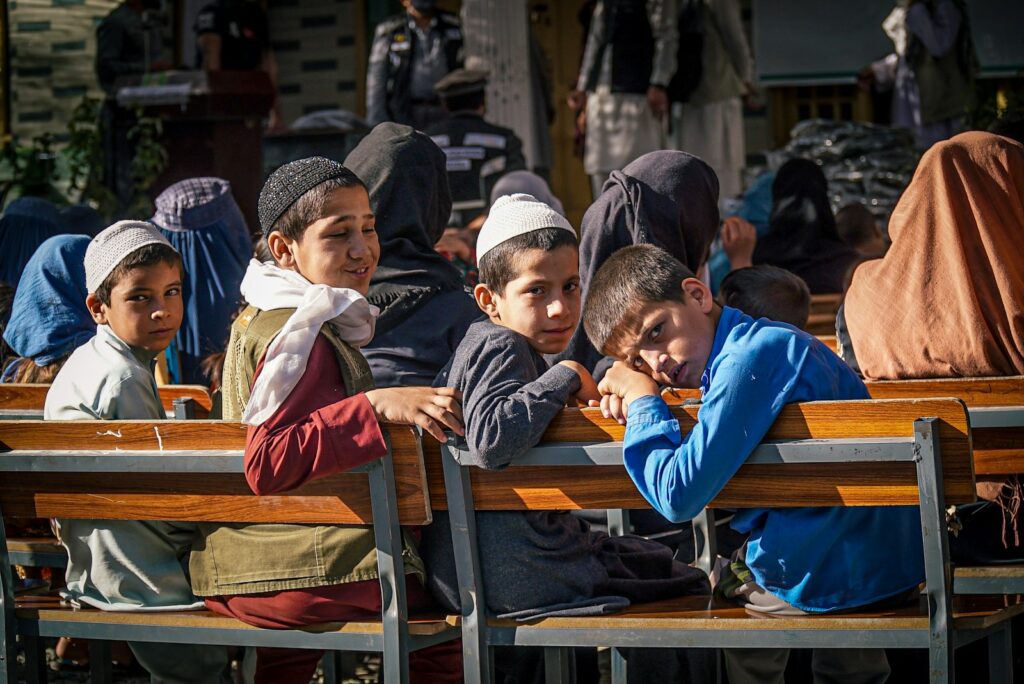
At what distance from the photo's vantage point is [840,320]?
4363 mm

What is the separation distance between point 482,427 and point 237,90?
24.0 ft

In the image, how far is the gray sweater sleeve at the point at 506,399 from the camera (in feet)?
9.29

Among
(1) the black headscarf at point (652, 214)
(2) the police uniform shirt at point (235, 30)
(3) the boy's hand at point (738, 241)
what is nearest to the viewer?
(1) the black headscarf at point (652, 214)

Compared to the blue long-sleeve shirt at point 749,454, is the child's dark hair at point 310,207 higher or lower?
higher

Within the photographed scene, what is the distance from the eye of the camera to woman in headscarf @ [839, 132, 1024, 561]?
3.59 metres

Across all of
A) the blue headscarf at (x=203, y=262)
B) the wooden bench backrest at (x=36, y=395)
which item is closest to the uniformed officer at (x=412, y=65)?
the blue headscarf at (x=203, y=262)

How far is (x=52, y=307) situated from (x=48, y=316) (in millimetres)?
44

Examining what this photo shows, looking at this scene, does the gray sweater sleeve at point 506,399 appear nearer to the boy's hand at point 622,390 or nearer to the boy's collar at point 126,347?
the boy's hand at point 622,390

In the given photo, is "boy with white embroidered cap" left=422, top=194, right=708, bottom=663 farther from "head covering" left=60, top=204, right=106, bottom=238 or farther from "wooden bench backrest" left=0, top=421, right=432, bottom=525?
"head covering" left=60, top=204, right=106, bottom=238

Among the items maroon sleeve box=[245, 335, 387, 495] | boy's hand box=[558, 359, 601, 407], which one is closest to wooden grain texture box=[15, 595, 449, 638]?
maroon sleeve box=[245, 335, 387, 495]

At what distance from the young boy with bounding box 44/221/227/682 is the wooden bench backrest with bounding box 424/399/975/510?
2.73ft

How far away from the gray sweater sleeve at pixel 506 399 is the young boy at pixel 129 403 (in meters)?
0.96

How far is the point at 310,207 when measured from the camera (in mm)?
3490

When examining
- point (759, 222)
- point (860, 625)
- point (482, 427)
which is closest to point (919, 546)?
point (860, 625)
